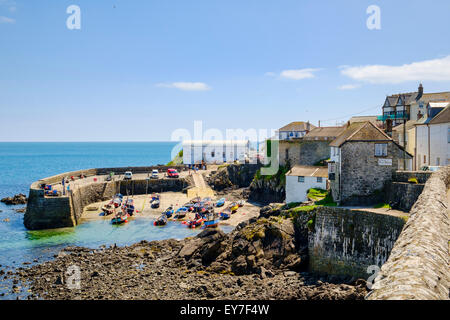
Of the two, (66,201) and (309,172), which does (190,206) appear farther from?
(309,172)

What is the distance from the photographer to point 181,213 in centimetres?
4944

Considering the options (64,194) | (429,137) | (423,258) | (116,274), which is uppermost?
(429,137)

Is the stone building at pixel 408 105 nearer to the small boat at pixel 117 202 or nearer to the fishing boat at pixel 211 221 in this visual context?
the fishing boat at pixel 211 221

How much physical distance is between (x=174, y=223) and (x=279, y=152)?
20.1 meters

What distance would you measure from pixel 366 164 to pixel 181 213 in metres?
26.4

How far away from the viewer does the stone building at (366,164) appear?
2989 cm

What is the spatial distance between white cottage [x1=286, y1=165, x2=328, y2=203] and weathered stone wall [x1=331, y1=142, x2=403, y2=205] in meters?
8.92

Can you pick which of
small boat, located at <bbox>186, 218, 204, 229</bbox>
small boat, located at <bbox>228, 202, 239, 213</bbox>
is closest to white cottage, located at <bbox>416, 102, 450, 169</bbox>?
small boat, located at <bbox>228, 202, 239, 213</bbox>

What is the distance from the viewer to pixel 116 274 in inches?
1108

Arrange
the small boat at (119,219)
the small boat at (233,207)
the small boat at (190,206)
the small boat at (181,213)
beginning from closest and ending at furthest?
the small boat at (119,219) < the small boat at (181,213) < the small boat at (233,207) < the small boat at (190,206)

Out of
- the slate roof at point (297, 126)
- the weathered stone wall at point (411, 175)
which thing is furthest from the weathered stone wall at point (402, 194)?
the slate roof at point (297, 126)

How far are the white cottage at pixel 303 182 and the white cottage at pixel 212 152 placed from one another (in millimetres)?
45431
